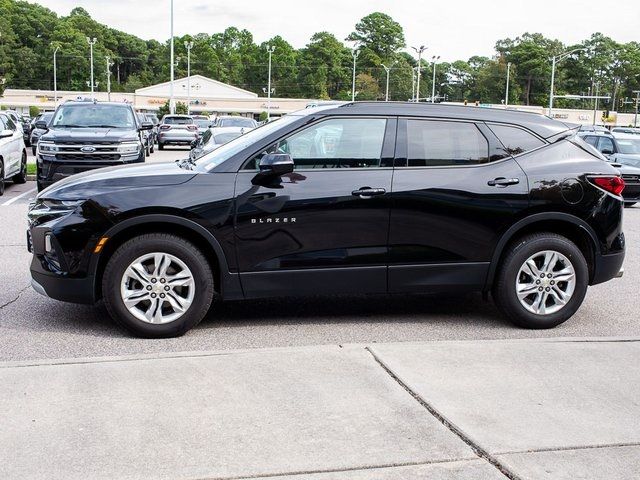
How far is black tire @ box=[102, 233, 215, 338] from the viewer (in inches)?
226

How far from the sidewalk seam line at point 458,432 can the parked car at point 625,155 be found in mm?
13274

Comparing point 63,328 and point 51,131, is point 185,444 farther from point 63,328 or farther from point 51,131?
point 51,131

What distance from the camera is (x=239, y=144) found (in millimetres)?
6312

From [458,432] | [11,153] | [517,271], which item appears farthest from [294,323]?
[11,153]

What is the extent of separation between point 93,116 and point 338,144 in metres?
11.1

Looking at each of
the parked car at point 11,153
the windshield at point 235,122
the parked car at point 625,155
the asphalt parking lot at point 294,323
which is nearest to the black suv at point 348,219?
the asphalt parking lot at point 294,323

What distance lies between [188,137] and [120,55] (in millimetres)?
140890

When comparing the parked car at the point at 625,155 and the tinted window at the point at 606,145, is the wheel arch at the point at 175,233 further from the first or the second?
the tinted window at the point at 606,145

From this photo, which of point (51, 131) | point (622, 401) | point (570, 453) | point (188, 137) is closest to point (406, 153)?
point (622, 401)

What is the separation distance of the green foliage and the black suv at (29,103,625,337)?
12180 cm

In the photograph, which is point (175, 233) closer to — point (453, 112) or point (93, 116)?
point (453, 112)

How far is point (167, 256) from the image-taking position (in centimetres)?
579

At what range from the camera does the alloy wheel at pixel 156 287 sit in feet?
19.0

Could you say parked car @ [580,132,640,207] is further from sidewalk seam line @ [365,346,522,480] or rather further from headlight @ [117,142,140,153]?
sidewalk seam line @ [365,346,522,480]
